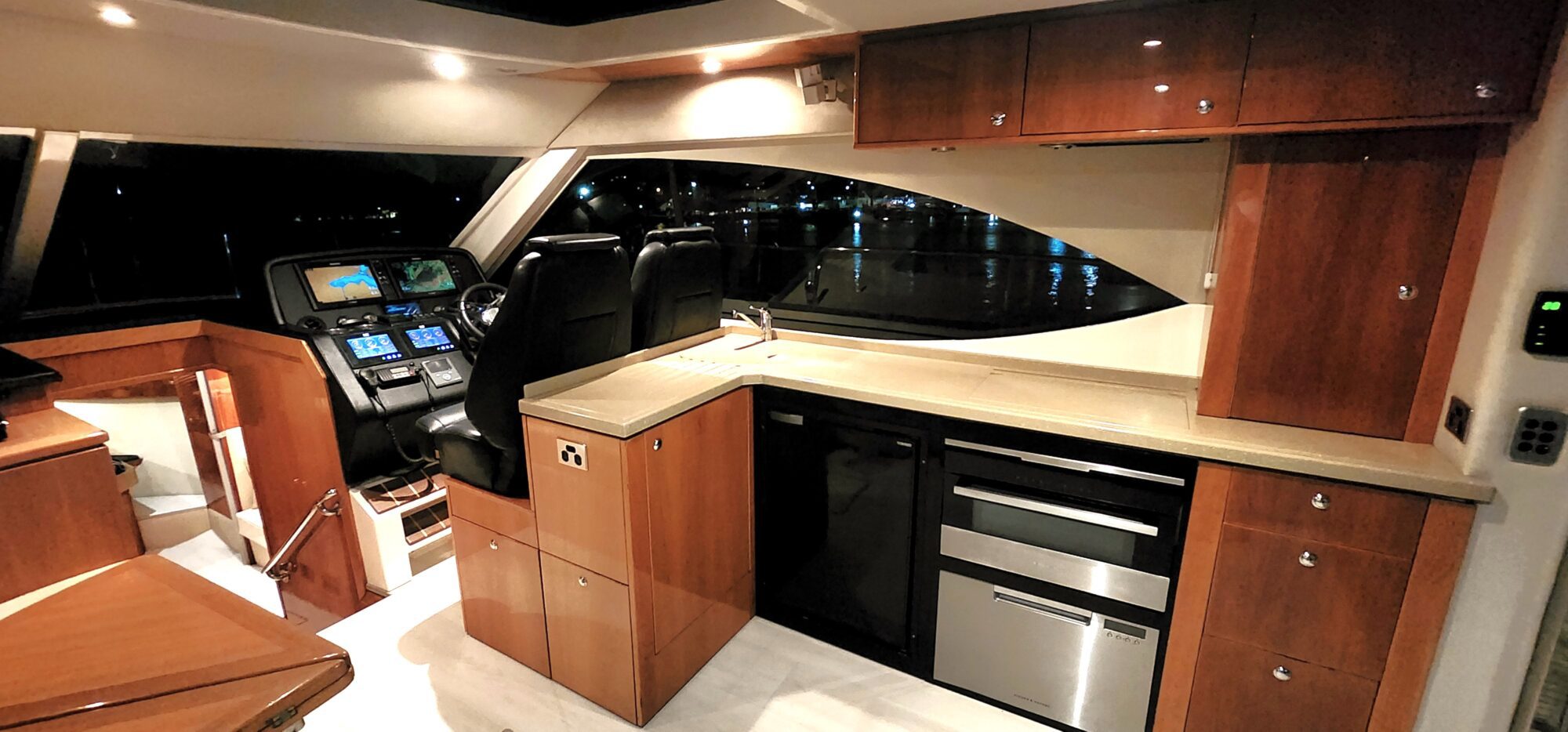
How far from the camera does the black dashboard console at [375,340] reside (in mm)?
2738

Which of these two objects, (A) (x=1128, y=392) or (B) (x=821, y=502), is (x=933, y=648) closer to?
(B) (x=821, y=502)

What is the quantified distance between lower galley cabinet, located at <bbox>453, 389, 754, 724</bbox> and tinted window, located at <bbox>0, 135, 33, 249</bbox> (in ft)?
6.35

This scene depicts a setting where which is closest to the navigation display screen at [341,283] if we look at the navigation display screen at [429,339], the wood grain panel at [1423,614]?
the navigation display screen at [429,339]

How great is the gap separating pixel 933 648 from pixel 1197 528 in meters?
0.89

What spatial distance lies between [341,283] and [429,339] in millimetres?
467

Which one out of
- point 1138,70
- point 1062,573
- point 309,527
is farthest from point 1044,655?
point 309,527

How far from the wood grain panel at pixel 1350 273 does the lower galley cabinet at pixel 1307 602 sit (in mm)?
283

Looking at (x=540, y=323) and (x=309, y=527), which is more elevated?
(x=540, y=323)

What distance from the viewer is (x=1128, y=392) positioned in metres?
2.10

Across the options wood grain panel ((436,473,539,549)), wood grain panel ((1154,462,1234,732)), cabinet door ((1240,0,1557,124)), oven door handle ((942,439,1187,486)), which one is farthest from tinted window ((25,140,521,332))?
wood grain panel ((1154,462,1234,732))

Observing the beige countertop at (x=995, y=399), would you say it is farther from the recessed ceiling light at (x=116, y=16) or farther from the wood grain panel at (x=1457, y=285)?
the recessed ceiling light at (x=116, y=16)

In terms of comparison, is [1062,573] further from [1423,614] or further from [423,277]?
[423,277]

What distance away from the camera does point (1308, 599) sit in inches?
63.2

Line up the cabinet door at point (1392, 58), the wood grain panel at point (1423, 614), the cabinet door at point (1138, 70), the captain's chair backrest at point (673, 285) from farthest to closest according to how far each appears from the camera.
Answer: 1. the captain's chair backrest at point (673, 285)
2. the cabinet door at point (1138, 70)
3. the wood grain panel at point (1423, 614)
4. the cabinet door at point (1392, 58)
